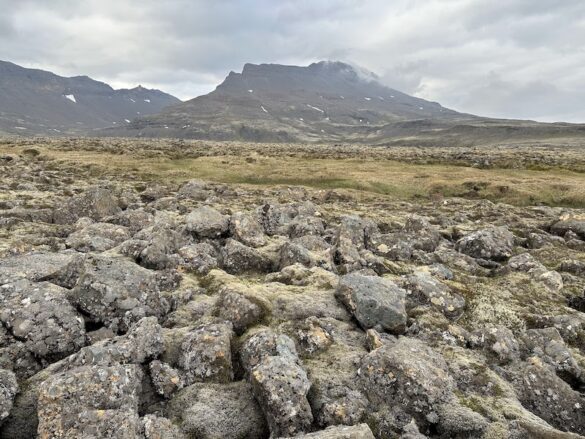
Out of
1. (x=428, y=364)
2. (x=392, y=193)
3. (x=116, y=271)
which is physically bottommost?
(x=392, y=193)

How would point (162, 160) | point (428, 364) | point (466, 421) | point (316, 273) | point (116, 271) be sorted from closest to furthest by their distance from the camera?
point (466, 421)
point (428, 364)
point (116, 271)
point (316, 273)
point (162, 160)

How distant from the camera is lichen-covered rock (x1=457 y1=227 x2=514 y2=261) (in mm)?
25547

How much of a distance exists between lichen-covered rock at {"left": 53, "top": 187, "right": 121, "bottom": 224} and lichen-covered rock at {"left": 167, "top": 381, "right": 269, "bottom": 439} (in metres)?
21.4

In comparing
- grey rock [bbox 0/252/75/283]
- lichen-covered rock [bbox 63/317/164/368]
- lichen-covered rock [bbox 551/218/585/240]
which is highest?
grey rock [bbox 0/252/75/283]

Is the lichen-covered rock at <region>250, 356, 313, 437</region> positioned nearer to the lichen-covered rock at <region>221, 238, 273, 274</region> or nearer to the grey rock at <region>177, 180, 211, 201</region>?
the lichen-covered rock at <region>221, 238, 273, 274</region>

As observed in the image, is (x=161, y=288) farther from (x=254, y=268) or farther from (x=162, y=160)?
(x=162, y=160)

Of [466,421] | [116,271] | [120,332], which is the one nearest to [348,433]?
[466,421]

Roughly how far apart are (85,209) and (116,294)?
18.1m

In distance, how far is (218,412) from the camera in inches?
→ 428

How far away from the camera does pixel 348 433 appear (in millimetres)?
9117

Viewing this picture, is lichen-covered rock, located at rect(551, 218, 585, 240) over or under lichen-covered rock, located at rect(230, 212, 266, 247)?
under

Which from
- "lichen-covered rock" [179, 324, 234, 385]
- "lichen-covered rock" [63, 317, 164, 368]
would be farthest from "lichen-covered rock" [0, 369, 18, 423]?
"lichen-covered rock" [179, 324, 234, 385]

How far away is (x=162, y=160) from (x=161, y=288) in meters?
78.4

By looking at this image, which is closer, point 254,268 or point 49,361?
point 49,361
